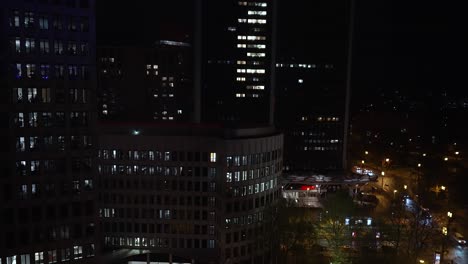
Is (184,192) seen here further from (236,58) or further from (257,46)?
(257,46)

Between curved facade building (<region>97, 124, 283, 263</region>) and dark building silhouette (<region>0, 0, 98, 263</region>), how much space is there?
9423 millimetres

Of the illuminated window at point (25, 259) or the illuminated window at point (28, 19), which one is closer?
the illuminated window at point (28, 19)

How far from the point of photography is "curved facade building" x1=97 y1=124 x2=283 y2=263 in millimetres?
52594

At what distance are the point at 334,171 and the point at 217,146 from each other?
51036mm

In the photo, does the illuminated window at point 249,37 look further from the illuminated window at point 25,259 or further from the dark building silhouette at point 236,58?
the illuminated window at point 25,259

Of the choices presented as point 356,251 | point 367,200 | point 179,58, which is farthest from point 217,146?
point 179,58

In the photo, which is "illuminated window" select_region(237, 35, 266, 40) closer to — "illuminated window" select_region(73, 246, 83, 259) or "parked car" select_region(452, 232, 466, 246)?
"parked car" select_region(452, 232, 466, 246)

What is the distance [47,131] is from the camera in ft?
135

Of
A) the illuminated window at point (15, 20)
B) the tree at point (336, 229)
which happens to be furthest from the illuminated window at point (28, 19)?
the tree at point (336, 229)

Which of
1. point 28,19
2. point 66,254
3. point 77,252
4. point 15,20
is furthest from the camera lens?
point 77,252

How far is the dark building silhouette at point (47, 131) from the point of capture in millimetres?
38844

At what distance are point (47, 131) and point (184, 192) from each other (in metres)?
19.9

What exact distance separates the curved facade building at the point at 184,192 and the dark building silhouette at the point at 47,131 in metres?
9.42

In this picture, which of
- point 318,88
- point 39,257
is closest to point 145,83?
point 318,88
